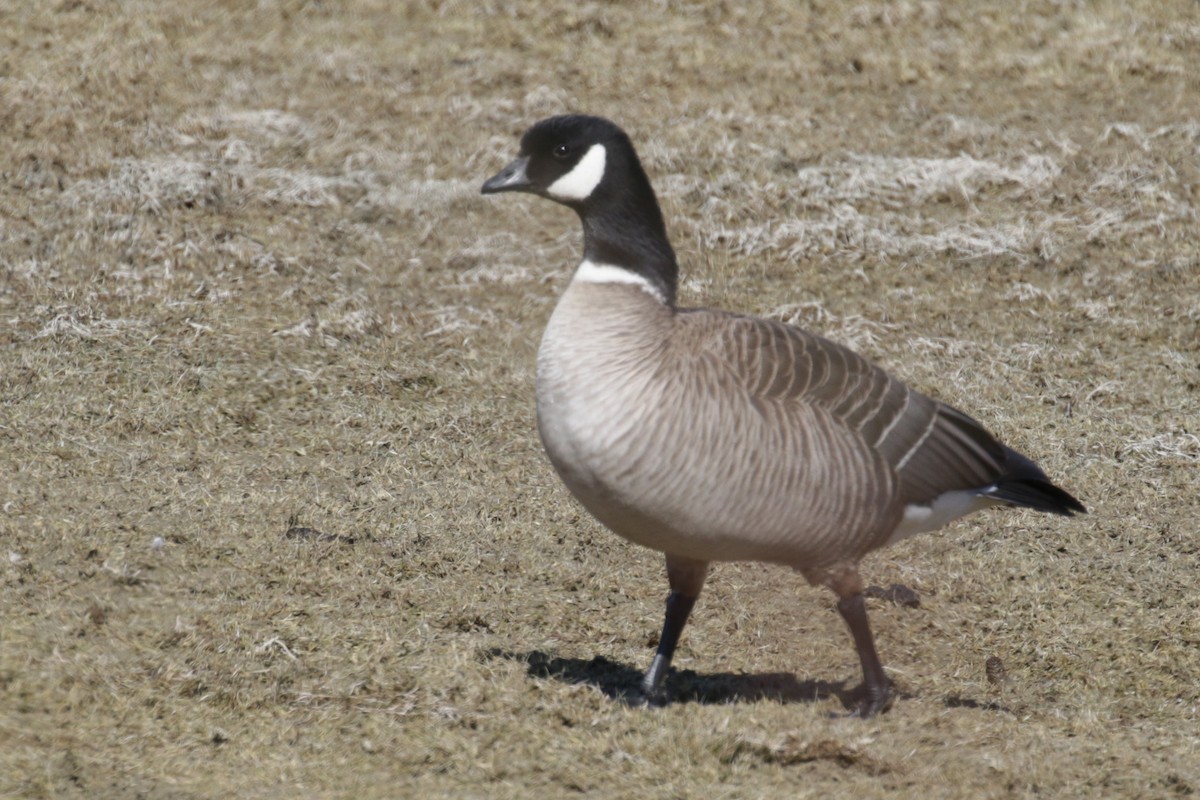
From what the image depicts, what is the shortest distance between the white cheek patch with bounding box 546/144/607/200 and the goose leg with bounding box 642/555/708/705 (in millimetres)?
1392

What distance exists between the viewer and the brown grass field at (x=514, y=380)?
496 cm

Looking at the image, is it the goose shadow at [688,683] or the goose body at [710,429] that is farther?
the goose shadow at [688,683]

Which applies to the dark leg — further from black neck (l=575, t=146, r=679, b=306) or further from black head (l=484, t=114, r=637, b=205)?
black head (l=484, t=114, r=637, b=205)

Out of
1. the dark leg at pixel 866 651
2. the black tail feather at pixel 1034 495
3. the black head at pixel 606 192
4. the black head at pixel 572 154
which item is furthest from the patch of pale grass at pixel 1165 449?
the black head at pixel 572 154

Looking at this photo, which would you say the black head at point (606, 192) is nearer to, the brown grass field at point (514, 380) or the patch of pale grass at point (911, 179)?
the brown grass field at point (514, 380)

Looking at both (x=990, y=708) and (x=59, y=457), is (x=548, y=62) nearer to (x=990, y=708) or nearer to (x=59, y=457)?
(x=59, y=457)

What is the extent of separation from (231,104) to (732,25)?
15.0 ft

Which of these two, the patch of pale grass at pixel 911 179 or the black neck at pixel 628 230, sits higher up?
the black neck at pixel 628 230

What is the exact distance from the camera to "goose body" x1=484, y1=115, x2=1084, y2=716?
479 centimetres

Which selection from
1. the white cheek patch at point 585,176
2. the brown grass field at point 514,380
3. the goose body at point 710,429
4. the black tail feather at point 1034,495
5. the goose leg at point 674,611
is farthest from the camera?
the black tail feather at point 1034,495

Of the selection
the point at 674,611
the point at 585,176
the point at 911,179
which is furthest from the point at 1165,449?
the point at 585,176

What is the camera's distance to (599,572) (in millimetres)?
6465

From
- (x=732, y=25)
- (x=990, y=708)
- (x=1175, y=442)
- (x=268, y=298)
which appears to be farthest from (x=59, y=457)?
(x=732, y=25)

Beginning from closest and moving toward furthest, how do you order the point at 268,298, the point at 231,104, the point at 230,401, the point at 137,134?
the point at 230,401, the point at 268,298, the point at 137,134, the point at 231,104
